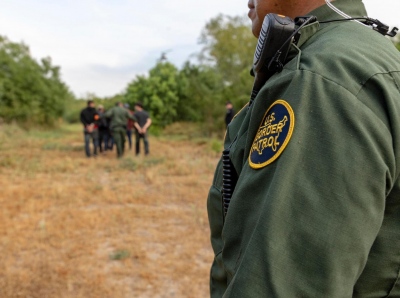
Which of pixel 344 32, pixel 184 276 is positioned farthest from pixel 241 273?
pixel 184 276

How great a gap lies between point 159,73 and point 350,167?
26720mm

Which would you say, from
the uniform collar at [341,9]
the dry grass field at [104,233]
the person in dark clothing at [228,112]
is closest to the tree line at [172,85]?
the person in dark clothing at [228,112]

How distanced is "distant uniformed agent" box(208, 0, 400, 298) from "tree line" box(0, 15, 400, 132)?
54.1 ft

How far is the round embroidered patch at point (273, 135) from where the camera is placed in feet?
2.30

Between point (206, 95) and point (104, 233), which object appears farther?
point (206, 95)

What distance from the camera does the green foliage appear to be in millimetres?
23125

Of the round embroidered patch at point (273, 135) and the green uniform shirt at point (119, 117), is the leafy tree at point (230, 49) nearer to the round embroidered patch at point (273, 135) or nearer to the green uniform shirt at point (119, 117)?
the green uniform shirt at point (119, 117)

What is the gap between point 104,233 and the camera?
5074mm

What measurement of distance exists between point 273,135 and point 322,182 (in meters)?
0.13

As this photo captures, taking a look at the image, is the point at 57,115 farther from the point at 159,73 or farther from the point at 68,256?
the point at 68,256

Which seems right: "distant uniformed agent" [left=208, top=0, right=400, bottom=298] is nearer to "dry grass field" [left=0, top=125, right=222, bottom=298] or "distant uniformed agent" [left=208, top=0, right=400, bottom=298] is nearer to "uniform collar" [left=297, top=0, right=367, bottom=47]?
"uniform collar" [left=297, top=0, right=367, bottom=47]

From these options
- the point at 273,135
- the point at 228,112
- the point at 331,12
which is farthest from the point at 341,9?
the point at 228,112

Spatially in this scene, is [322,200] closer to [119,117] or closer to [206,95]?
[119,117]

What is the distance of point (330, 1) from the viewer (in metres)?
0.92
